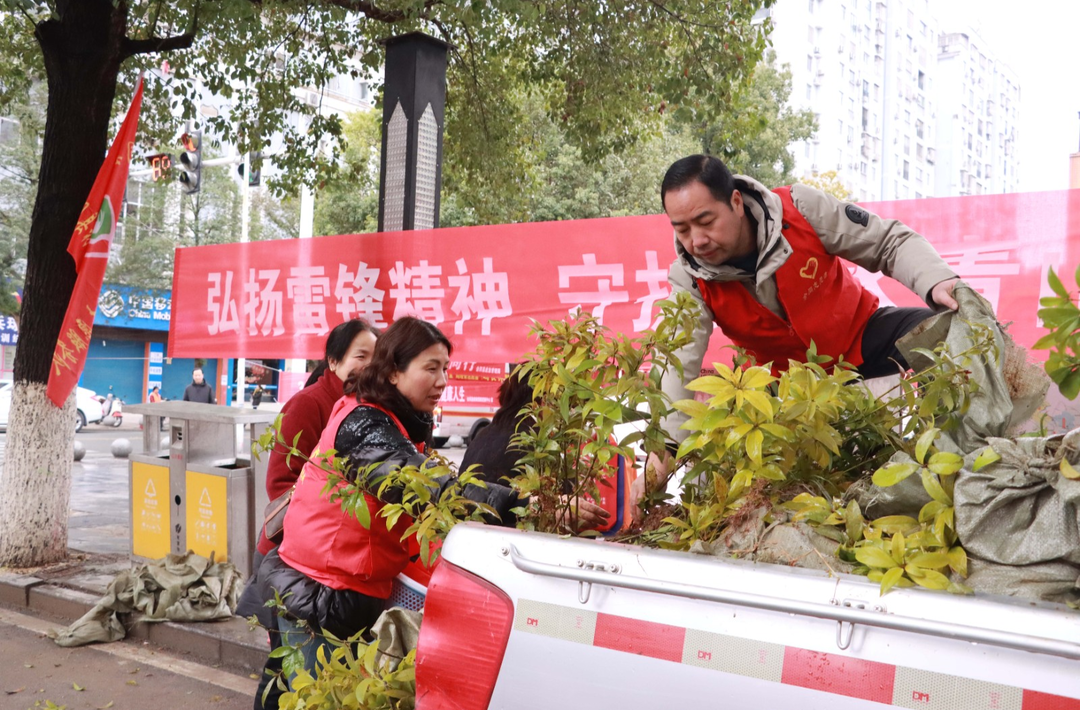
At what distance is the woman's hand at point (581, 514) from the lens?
2.14 m

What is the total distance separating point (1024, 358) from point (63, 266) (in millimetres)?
6401

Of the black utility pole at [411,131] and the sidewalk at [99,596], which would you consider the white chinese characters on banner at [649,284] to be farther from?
the sidewalk at [99,596]

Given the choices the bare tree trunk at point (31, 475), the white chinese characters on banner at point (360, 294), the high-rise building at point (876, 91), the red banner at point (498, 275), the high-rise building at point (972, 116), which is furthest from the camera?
the high-rise building at point (972, 116)

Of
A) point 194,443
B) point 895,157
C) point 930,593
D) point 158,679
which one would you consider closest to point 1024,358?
point 930,593

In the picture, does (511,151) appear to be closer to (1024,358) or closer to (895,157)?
(1024,358)

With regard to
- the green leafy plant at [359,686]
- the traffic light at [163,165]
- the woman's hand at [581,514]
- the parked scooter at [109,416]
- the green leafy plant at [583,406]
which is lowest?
the parked scooter at [109,416]

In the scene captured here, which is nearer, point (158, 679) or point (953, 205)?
point (953, 205)

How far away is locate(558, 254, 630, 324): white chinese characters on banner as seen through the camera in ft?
17.4

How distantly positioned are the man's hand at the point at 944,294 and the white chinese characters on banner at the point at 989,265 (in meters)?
2.35

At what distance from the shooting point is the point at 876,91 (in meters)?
61.3

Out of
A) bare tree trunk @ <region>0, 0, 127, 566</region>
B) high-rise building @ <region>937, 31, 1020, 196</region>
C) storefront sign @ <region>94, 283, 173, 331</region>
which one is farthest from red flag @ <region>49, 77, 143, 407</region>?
high-rise building @ <region>937, 31, 1020, 196</region>

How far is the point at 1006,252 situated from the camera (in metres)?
4.38

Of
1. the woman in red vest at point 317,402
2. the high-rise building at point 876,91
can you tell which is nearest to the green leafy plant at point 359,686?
the woman in red vest at point 317,402

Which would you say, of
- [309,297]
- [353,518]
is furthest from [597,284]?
[353,518]
